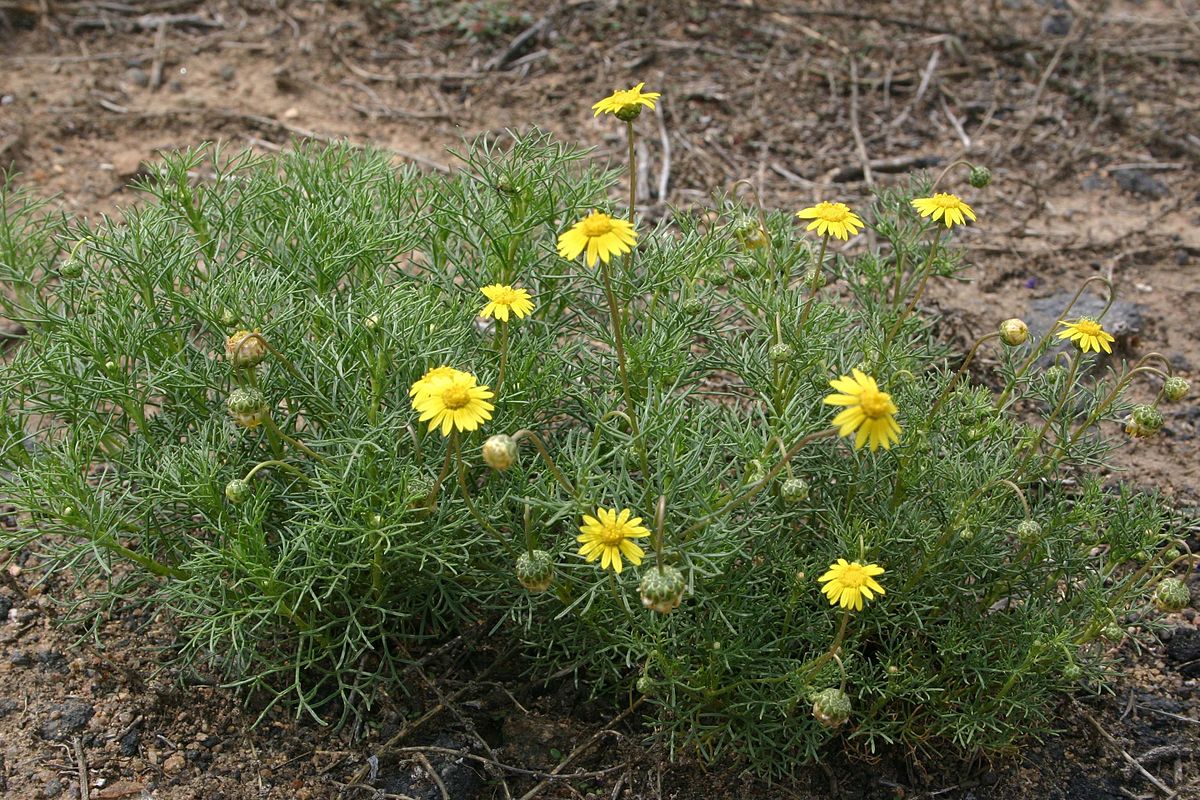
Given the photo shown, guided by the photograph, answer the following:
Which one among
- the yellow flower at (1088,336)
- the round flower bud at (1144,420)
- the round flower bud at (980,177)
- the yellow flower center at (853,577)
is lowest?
the yellow flower center at (853,577)

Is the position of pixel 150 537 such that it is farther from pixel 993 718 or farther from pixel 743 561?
pixel 993 718

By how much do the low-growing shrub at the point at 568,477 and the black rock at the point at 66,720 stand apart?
31cm

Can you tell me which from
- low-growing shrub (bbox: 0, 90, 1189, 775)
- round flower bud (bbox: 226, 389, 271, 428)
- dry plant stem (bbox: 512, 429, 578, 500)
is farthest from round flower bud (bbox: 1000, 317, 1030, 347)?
round flower bud (bbox: 226, 389, 271, 428)

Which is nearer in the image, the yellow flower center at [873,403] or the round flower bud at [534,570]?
the yellow flower center at [873,403]

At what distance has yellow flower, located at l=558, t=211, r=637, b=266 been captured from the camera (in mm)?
2445

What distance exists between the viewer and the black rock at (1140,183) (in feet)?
17.6

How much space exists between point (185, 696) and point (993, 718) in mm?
2065

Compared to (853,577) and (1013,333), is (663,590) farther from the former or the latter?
(1013,333)

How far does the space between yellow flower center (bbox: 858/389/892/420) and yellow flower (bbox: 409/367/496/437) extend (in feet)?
2.51

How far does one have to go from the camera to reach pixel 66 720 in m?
3.02

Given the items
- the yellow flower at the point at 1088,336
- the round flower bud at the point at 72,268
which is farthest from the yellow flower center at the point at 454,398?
the yellow flower at the point at 1088,336

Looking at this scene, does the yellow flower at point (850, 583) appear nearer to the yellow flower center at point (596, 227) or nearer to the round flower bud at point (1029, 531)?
the round flower bud at point (1029, 531)

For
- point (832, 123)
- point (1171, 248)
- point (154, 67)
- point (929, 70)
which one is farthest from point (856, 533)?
point (154, 67)

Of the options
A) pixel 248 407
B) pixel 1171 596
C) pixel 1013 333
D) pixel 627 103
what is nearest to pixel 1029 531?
pixel 1171 596
